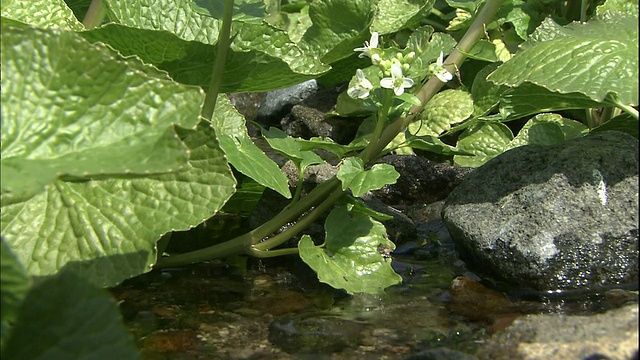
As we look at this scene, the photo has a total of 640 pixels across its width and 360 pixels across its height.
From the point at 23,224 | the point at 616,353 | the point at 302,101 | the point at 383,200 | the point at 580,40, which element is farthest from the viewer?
the point at 302,101

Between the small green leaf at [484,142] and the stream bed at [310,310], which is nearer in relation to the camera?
the stream bed at [310,310]

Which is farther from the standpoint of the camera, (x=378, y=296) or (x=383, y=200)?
Result: (x=383, y=200)

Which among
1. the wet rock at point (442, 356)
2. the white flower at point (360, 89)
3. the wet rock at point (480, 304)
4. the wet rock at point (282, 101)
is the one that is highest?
the white flower at point (360, 89)

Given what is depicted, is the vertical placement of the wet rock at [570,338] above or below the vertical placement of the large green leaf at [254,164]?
below

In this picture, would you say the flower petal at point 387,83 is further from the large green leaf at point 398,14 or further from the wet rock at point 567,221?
the large green leaf at point 398,14

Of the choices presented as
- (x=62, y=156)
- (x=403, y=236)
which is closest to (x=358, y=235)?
(x=403, y=236)

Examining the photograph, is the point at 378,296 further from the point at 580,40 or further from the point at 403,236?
the point at 580,40

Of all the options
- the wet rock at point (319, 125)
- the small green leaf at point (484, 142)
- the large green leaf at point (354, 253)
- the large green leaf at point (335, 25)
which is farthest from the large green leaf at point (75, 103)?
the wet rock at point (319, 125)
